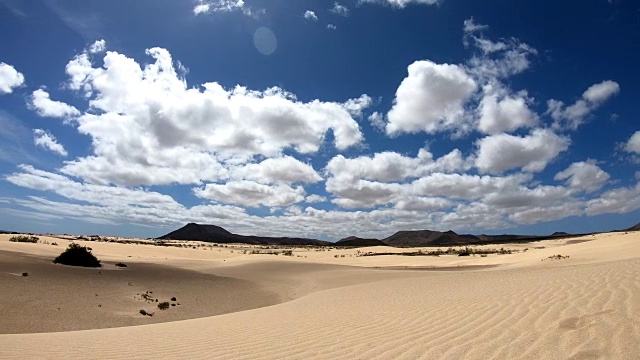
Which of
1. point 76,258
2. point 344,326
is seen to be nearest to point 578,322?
point 344,326

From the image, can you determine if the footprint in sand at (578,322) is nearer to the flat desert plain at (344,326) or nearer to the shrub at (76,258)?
the flat desert plain at (344,326)

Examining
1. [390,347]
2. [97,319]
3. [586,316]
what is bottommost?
[97,319]

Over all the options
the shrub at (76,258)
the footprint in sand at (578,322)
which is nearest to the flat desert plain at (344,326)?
the footprint in sand at (578,322)

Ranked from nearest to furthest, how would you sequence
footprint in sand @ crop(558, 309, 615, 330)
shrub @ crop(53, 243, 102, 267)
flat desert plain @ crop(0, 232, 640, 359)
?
flat desert plain @ crop(0, 232, 640, 359) < footprint in sand @ crop(558, 309, 615, 330) < shrub @ crop(53, 243, 102, 267)

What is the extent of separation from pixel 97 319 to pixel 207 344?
701 cm

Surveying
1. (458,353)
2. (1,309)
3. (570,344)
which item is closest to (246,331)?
(458,353)

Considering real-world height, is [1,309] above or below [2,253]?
below

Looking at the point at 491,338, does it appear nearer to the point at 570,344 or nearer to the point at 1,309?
the point at 570,344

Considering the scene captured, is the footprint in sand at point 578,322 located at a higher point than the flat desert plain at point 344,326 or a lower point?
higher

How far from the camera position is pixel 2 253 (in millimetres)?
19734

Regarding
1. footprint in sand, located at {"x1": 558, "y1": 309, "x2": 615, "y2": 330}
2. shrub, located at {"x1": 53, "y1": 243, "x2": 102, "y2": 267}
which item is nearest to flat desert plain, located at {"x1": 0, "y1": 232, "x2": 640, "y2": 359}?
footprint in sand, located at {"x1": 558, "y1": 309, "x2": 615, "y2": 330}

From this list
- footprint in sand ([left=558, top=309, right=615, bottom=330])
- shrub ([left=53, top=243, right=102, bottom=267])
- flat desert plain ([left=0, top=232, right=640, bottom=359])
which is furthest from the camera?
shrub ([left=53, top=243, right=102, bottom=267])

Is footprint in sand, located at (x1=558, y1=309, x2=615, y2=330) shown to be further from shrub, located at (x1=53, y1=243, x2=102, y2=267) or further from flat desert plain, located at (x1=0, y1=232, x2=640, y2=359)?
shrub, located at (x1=53, y1=243, x2=102, y2=267)

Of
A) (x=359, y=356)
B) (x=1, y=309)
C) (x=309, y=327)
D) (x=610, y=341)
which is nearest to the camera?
(x=610, y=341)
